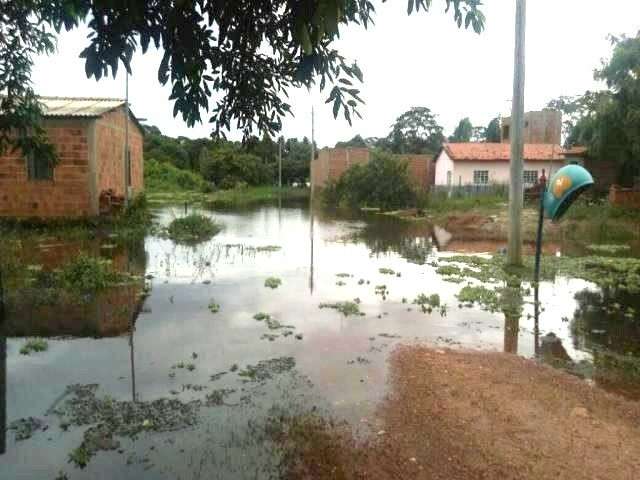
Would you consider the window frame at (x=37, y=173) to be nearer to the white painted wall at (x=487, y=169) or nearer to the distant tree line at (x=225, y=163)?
the white painted wall at (x=487, y=169)

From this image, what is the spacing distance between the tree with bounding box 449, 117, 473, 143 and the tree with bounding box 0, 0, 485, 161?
226 feet

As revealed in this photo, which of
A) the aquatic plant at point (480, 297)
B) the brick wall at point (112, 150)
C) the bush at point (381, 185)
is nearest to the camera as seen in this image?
the aquatic plant at point (480, 297)

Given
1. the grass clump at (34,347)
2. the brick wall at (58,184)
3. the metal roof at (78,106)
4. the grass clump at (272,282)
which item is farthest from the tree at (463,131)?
the grass clump at (34,347)

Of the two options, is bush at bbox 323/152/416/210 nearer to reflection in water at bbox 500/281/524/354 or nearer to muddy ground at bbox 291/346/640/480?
reflection in water at bbox 500/281/524/354

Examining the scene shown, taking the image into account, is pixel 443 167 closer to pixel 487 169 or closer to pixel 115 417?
pixel 487 169

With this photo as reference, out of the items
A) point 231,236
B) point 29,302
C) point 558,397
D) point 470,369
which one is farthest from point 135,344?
point 231,236

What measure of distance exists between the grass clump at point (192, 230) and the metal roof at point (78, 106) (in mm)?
4053

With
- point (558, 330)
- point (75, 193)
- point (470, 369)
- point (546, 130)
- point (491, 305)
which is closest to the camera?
point (470, 369)

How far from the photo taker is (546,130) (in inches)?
1764

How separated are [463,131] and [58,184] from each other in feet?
195

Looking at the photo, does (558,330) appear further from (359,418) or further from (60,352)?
(60,352)

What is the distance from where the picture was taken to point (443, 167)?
128 feet

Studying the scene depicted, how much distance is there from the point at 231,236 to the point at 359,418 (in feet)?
45.0

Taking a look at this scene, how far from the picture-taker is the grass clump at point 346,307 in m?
8.49
